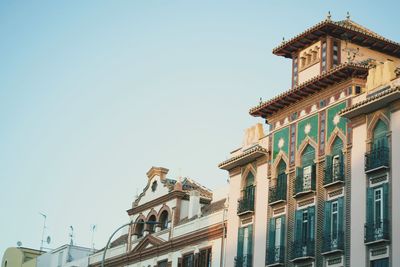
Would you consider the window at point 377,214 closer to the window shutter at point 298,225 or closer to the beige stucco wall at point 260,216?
the window shutter at point 298,225

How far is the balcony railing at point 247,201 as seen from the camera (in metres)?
47.7

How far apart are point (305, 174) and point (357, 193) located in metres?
4.95

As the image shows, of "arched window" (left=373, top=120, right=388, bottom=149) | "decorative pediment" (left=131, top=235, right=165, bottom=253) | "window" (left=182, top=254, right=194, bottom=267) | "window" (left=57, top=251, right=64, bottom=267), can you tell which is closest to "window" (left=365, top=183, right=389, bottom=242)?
"arched window" (left=373, top=120, right=388, bottom=149)

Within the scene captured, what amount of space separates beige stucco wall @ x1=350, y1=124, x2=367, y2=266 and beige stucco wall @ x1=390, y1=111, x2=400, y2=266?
189cm

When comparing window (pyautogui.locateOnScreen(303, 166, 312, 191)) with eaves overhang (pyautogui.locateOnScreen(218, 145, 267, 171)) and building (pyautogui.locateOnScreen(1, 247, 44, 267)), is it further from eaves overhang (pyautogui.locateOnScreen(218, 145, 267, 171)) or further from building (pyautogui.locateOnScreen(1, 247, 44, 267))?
building (pyautogui.locateOnScreen(1, 247, 44, 267))

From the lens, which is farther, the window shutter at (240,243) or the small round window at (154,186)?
the small round window at (154,186)

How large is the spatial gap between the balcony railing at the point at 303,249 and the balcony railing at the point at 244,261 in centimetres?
418

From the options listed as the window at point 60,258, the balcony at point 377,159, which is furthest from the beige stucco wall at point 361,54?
the window at point 60,258

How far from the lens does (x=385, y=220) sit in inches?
1458

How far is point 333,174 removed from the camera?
1624 inches

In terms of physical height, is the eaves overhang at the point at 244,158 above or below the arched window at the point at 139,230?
above

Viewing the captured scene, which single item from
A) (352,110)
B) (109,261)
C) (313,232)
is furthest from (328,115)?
(109,261)

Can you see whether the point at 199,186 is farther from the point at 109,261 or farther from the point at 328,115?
the point at 328,115

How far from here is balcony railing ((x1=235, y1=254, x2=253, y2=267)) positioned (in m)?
46.5
